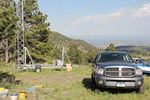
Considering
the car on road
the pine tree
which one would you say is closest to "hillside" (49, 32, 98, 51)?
the pine tree

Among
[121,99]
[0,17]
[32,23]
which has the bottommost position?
[121,99]

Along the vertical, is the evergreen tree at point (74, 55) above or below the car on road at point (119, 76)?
above

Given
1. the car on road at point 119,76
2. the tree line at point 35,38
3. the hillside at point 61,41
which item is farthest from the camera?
the hillside at point 61,41

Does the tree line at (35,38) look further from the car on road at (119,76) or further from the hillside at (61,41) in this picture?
the car on road at (119,76)

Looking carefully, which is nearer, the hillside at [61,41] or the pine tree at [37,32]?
the pine tree at [37,32]

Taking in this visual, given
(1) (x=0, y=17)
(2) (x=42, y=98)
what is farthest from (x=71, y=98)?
(1) (x=0, y=17)

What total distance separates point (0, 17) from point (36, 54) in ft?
110

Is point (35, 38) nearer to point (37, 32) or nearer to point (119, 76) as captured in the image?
point (37, 32)

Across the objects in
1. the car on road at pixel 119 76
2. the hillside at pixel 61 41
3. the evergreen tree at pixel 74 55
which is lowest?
the car on road at pixel 119 76

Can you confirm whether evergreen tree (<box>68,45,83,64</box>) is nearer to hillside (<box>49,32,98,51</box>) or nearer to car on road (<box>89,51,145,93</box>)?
hillside (<box>49,32,98,51</box>)

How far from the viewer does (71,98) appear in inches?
488

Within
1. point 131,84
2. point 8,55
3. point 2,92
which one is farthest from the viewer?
point 8,55

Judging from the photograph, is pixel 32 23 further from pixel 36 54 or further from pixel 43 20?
pixel 36 54

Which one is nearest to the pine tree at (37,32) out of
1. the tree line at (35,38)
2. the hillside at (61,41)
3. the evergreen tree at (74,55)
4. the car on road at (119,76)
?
the tree line at (35,38)
